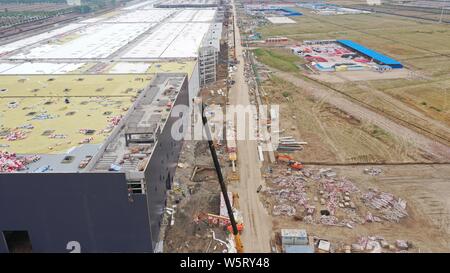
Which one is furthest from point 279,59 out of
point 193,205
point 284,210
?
point 193,205

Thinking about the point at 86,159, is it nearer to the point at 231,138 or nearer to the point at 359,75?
the point at 231,138

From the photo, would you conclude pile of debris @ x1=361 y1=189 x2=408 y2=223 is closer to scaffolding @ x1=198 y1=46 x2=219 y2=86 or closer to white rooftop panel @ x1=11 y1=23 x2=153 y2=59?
scaffolding @ x1=198 y1=46 x2=219 y2=86

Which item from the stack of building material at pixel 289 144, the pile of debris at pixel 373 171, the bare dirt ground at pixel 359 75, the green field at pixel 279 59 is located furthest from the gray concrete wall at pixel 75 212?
the green field at pixel 279 59

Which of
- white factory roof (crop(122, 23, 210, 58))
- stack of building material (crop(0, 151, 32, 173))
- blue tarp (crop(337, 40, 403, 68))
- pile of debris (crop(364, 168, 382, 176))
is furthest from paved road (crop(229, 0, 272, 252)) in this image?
blue tarp (crop(337, 40, 403, 68))

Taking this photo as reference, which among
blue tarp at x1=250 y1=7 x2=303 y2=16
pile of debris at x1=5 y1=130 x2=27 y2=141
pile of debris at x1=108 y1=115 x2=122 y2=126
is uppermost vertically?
blue tarp at x1=250 y1=7 x2=303 y2=16

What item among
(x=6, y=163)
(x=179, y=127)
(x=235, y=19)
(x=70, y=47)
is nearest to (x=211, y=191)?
(x=179, y=127)

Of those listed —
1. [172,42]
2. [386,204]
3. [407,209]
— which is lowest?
[407,209]
